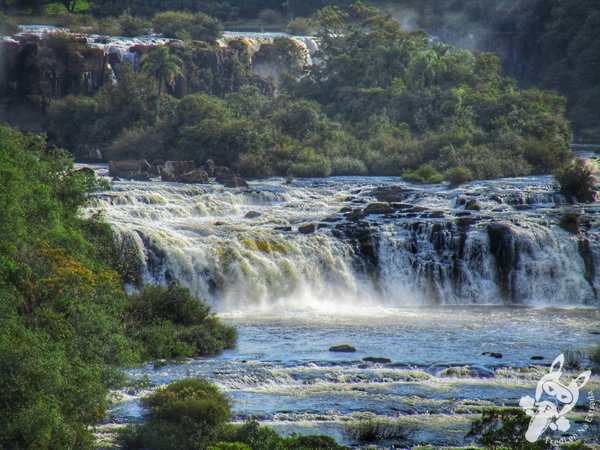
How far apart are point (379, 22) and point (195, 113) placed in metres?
23.8

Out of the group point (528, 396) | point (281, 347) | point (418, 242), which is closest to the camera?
point (528, 396)

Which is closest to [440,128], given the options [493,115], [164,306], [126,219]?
[493,115]

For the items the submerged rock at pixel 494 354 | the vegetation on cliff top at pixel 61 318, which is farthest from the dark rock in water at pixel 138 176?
the submerged rock at pixel 494 354

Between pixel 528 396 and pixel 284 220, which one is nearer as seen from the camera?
pixel 528 396

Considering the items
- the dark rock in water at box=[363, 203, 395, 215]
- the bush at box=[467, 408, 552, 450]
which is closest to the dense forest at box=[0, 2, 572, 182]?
the dark rock in water at box=[363, 203, 395, 215]

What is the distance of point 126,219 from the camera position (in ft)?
134

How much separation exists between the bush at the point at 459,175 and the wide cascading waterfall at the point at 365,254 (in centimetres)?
851

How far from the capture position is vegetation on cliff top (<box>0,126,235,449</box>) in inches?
734

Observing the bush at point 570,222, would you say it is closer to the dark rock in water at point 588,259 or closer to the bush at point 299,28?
the dark rock in water at point 588,259

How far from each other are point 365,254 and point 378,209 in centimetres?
486

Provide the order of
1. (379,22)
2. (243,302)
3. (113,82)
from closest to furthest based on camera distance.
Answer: (243,302) → (113,82) → (379,22)

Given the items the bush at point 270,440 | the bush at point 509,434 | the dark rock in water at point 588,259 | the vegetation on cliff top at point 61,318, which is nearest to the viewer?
the vegetation on cliff top at point 61,318

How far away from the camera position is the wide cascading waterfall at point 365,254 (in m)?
37.2

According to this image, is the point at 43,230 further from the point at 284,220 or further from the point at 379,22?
the point at 379,22
